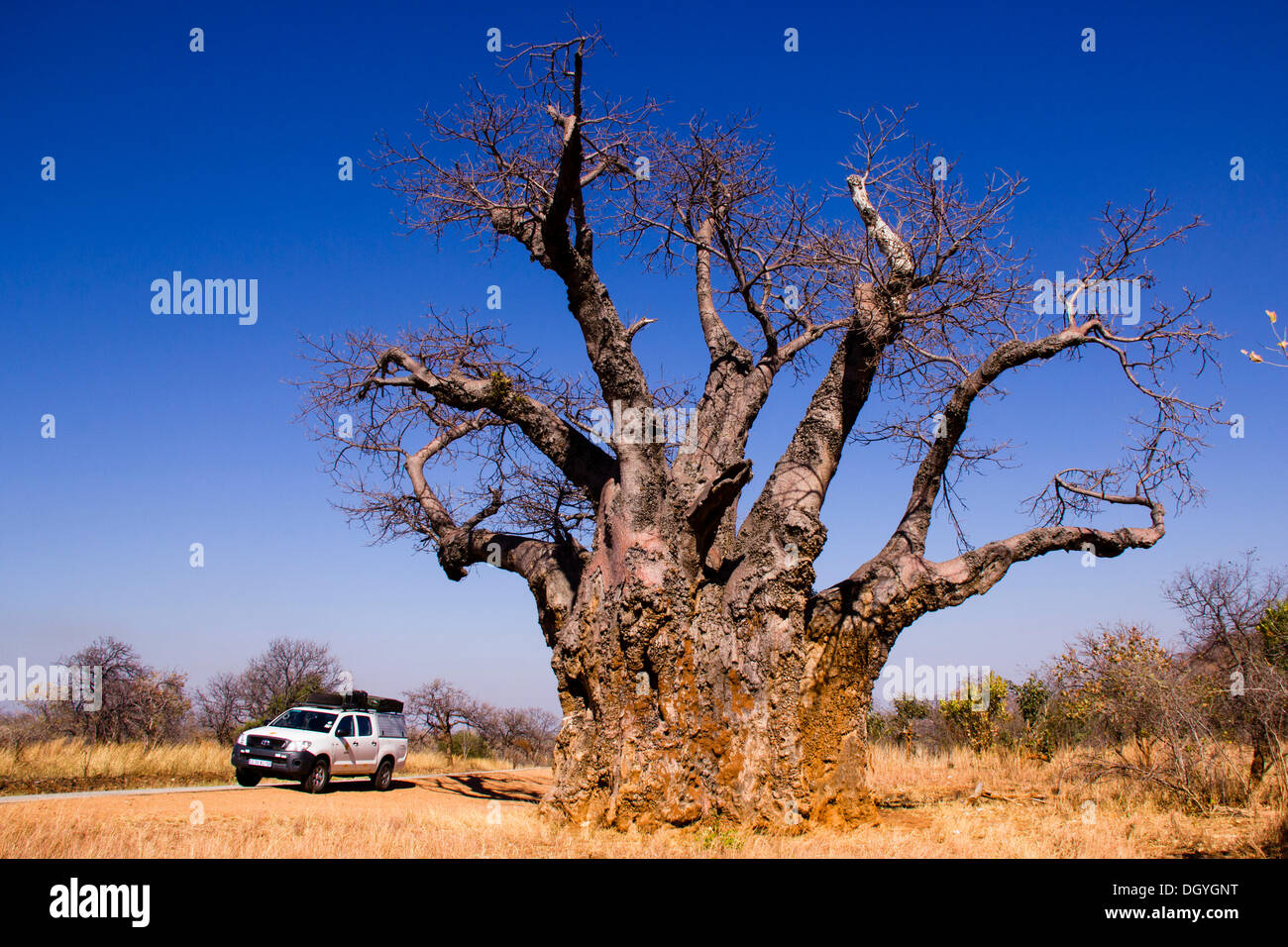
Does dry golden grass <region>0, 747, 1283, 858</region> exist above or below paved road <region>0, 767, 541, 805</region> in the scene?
above

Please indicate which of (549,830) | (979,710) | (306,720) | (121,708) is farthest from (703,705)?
(121,708)

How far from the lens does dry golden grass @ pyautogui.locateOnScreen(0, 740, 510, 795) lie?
14062 millimetres

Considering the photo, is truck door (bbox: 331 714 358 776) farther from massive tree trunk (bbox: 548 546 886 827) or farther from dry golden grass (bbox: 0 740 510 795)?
massive tree trunk (bbox: 548 546 886 827)

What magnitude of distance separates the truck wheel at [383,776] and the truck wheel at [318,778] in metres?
1.26

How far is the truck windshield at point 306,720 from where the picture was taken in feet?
48.4

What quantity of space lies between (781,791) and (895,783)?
6771 millimetres

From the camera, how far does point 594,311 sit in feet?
34.5

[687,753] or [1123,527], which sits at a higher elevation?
[1123,527]

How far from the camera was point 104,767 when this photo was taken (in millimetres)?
16250

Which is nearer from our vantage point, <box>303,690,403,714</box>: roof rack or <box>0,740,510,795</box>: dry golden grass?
<box>0,740,510,795</box>: dry golden grass

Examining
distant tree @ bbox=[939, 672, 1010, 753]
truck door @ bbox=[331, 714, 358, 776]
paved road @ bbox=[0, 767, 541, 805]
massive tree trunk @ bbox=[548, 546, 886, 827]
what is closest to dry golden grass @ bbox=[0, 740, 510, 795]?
paved road @ bbox=[0, 767, 541, 805]
